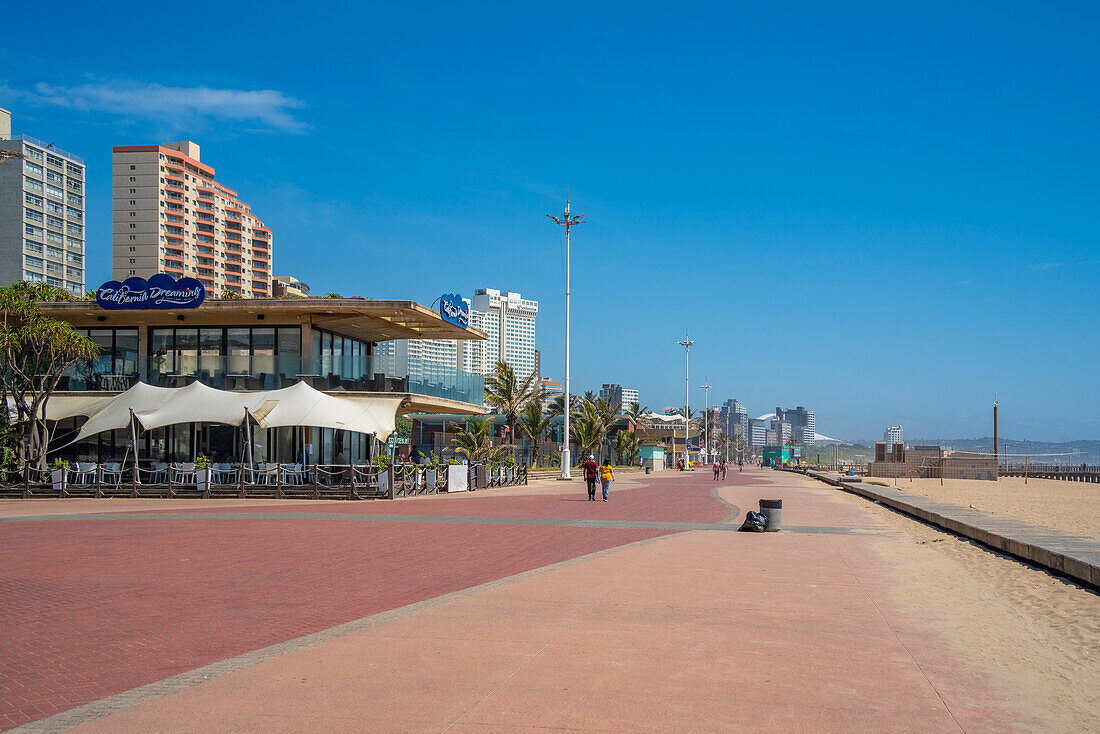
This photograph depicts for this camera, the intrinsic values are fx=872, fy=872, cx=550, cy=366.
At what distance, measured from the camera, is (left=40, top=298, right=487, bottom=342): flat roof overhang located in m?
32.9

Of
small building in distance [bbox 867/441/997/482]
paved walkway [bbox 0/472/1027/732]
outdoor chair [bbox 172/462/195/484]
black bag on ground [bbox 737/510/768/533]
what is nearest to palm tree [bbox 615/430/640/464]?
small building in distance [bbox 867/441/997/482]

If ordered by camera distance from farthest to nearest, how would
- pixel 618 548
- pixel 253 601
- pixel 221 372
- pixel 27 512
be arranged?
pixel 221 372, pixel 27 512, pixel 618 548, pixel 253 601

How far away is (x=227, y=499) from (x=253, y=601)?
20.4 meters

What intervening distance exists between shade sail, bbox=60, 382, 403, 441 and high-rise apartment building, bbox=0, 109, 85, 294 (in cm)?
9783

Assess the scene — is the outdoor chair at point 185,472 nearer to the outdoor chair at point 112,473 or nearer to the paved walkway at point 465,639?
the outdoor chair at point 112,473

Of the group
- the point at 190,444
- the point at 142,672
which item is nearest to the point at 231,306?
the point at 190,444

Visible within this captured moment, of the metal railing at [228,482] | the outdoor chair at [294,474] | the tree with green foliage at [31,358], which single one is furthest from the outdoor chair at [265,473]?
the tree with green foliage at [31,358]

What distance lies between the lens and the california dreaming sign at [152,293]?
1291 inches

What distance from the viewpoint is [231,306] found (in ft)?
110

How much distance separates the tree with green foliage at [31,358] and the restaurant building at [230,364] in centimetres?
134

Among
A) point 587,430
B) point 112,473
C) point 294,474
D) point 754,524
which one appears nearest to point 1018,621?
point 754,524

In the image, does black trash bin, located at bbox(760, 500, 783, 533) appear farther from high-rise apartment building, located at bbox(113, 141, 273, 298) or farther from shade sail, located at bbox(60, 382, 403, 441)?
high-rise apartment building, located at bbox(113, 141, 273, 298)

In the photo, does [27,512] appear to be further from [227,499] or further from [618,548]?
[618,548]

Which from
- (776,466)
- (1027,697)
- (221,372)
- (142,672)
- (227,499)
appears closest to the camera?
(1027,697)
